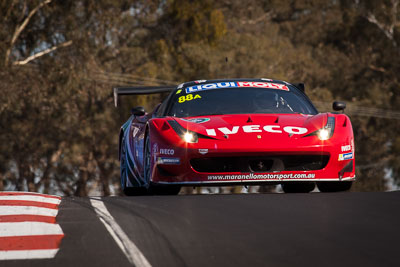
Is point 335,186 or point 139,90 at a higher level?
point 139,90

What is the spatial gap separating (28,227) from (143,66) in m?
34.1

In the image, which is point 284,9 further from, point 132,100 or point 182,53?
point 132,100

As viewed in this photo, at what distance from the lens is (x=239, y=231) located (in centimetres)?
551

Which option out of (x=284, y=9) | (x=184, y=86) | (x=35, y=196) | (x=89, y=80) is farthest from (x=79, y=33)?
(x=35, y=196)

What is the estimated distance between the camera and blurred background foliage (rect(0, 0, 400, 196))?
33.1 m

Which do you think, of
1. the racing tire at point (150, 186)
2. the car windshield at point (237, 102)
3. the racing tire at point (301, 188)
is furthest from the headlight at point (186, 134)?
the racing tire at point (301, 188)

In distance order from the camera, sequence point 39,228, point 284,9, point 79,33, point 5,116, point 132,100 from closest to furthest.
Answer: point 39,228, point 79,33, point 5,116, point 132,100, point 284,9

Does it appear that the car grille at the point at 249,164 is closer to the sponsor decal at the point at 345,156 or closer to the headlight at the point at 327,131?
the headlight at the point at 327,131

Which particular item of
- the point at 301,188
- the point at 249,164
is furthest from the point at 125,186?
the point at 249,164

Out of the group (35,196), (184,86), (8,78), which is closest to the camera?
(35,196)

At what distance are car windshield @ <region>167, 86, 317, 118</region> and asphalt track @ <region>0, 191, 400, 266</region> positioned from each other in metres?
1.82

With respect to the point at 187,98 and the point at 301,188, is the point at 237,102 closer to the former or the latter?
the point at 187,98

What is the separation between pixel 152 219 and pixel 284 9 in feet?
152

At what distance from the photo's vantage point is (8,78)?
1206 inches
